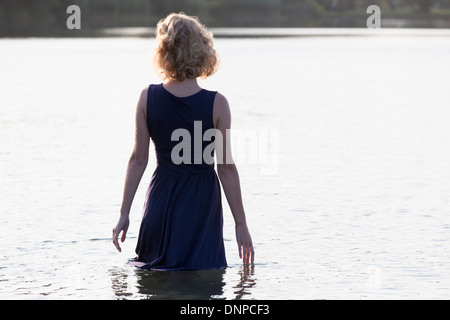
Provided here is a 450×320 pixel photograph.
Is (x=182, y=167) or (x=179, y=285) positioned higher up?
(x=182, y=167)

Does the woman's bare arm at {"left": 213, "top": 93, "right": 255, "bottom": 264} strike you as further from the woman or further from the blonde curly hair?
the blonde curly hair

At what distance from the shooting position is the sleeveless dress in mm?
6223

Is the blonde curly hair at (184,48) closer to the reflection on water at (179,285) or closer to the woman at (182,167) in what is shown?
the woman at (182,167)

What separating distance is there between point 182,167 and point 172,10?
87.7m

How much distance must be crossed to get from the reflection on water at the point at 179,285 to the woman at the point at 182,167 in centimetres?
20

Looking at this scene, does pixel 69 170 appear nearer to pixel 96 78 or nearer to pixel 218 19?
pixel 96 78

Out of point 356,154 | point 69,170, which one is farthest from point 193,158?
point 356,154

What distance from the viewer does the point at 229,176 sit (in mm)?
6324

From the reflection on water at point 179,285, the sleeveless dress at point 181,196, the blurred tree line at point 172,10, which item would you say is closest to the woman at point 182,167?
the sleeveless dress at point 181,196

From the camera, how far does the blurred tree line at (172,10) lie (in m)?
86.7

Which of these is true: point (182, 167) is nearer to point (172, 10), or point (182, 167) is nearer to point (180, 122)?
point (180, 122)

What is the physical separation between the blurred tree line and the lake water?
50.0 metres

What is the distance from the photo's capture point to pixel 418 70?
3669 centimetres

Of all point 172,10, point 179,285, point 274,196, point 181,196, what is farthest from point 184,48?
point 172,10
